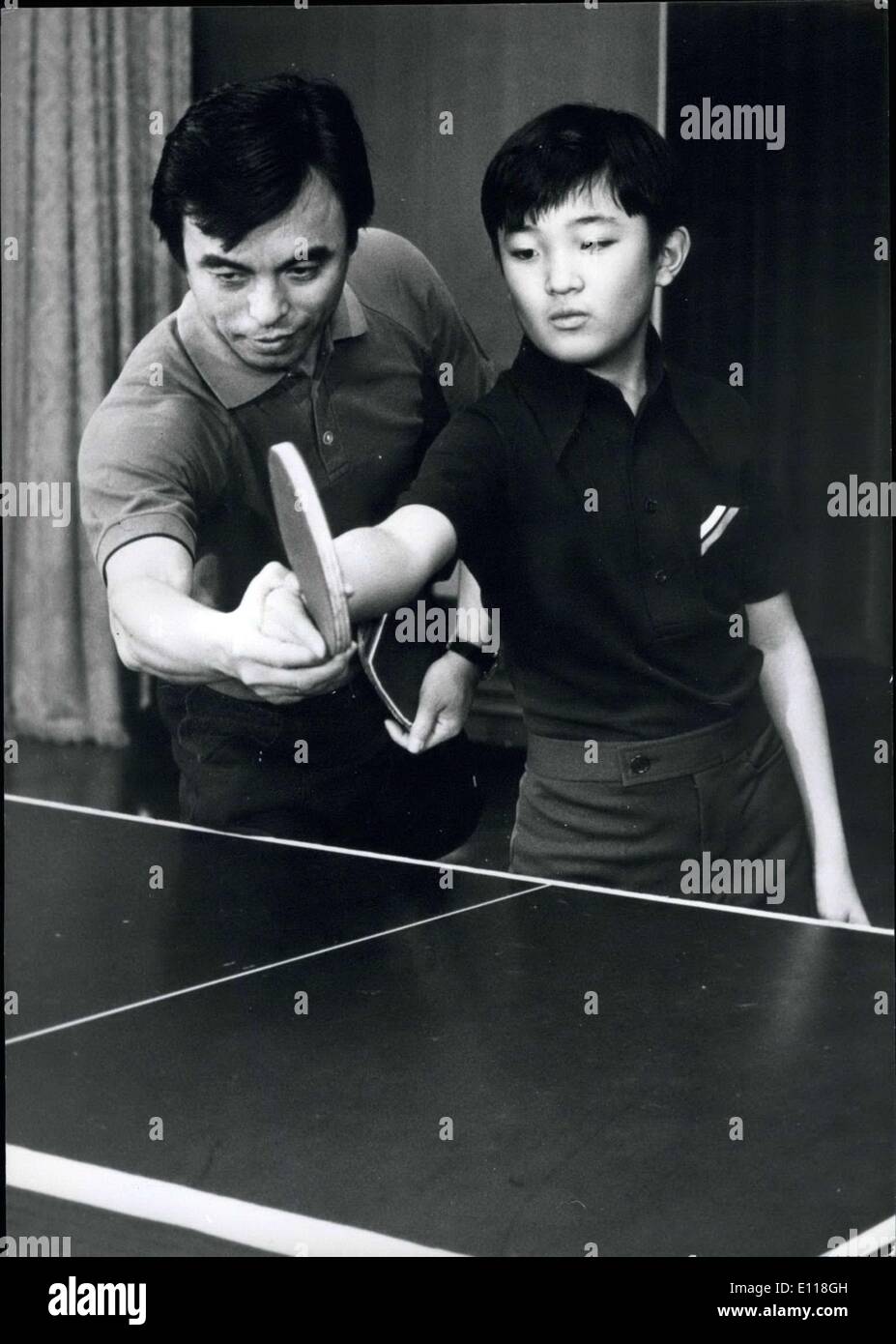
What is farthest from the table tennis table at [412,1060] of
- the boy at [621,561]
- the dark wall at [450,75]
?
the dark wall at [450,75]

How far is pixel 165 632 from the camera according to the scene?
5.52 ft

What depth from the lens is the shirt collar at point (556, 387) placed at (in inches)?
67.0

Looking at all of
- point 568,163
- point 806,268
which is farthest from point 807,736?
point 568,163

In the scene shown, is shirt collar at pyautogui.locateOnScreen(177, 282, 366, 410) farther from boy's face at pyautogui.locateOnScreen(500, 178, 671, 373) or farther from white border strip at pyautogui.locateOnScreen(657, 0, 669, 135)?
white border strip at pyautogui.locateOnScreen(657, 0, 669, 135)

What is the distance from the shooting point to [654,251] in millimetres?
1691

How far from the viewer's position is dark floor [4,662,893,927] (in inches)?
68.6

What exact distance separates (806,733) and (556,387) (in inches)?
18.2

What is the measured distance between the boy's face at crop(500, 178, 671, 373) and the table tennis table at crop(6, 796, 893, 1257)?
572mm

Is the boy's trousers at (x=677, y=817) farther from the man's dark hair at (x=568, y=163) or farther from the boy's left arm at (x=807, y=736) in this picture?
the man's dark hair at (x=568, y=163)

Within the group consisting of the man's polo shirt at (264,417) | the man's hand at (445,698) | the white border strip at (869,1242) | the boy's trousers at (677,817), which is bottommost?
the white border strip at (869,1242)

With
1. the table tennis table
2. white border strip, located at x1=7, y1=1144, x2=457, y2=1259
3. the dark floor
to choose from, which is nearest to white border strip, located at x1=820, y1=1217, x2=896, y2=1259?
the table tennis table
